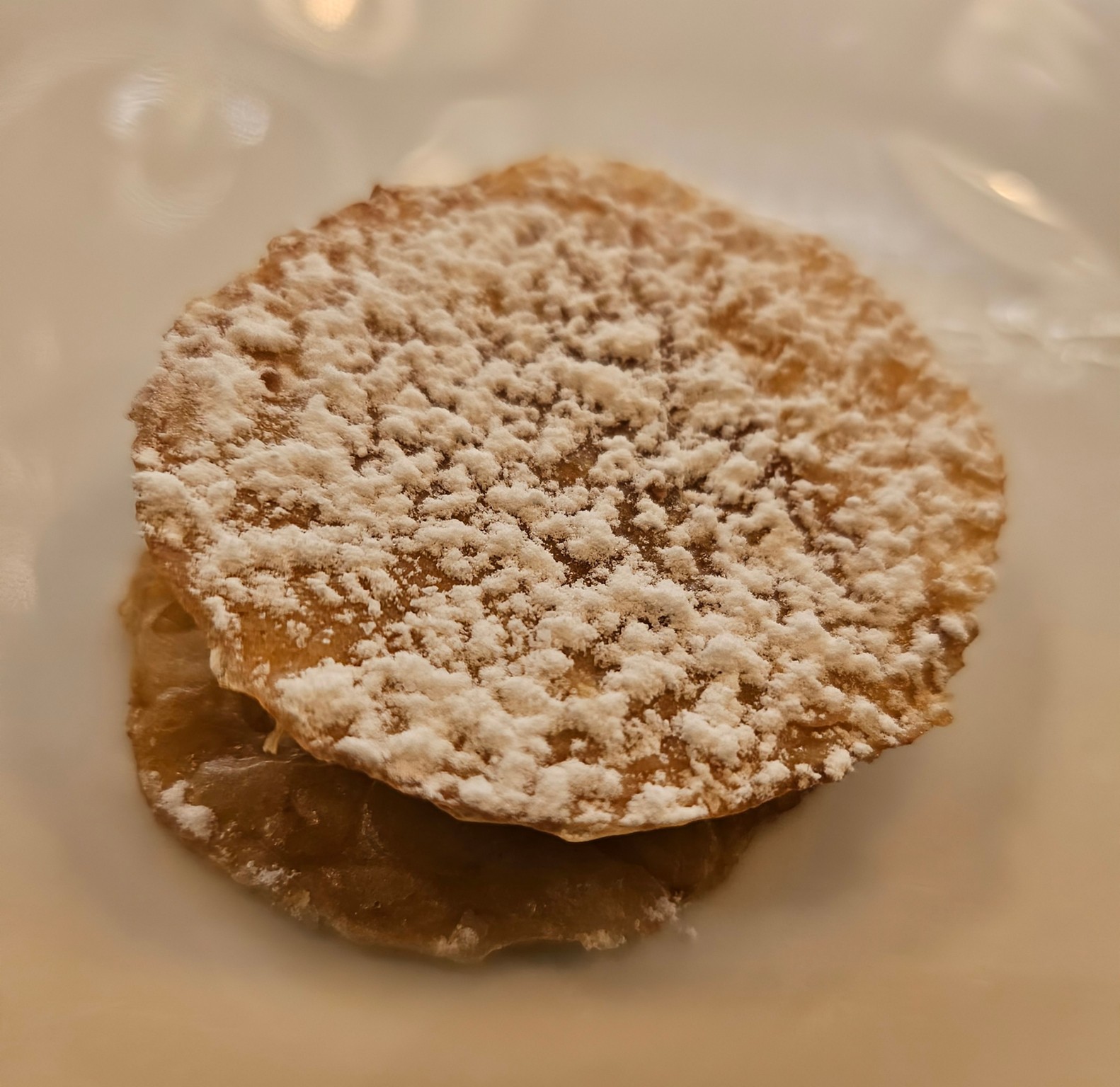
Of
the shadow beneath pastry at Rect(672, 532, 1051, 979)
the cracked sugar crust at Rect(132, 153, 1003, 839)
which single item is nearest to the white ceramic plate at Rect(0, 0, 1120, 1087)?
the shadow beneath pastry at Rect(672, 532, 1051, 979)

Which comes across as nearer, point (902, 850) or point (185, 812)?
point (185, 812)

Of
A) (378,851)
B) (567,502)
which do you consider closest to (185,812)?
(378,851)

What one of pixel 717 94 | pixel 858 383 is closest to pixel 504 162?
pixel 717 94

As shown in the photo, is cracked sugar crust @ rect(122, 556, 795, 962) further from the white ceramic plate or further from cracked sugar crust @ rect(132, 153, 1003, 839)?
cracked sugar crust @ rect(132, 153, 1003, 839)

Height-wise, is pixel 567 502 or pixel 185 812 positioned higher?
pixel 567 502

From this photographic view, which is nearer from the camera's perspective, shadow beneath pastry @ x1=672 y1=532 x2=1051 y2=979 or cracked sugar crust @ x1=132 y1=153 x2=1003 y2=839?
cracked sugar crust @ x1=132 y1=153 x2=1003 y2=839

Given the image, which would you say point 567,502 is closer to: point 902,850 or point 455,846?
point 455,846
